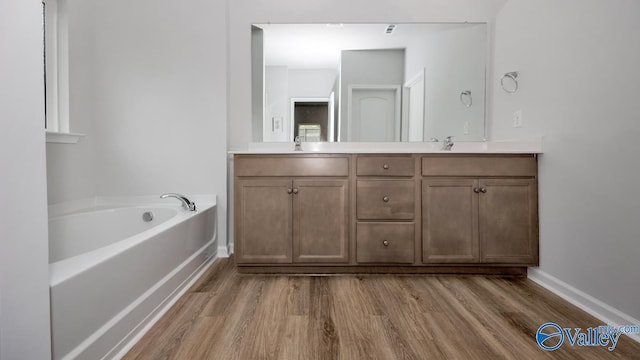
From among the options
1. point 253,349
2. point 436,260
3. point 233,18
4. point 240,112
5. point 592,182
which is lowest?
point 253,349

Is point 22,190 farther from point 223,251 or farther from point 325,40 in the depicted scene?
point 325,40

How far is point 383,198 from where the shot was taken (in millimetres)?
2105

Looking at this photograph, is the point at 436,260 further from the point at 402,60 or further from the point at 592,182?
the point at 402,60

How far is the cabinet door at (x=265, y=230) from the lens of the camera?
2111mm

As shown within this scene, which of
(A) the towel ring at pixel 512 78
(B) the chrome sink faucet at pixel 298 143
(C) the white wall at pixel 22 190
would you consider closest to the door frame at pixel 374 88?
(B) the chrome sink faucet at pixel 298 143

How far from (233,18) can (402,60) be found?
1349 mm

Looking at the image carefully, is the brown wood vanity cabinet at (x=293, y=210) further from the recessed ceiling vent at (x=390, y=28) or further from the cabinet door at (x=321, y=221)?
the recessed ceiling vent at (x=390, y=28)

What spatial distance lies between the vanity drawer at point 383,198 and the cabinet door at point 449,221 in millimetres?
119

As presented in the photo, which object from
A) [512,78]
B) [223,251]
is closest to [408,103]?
[512,78]

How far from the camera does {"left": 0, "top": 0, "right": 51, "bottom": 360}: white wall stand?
839 mm

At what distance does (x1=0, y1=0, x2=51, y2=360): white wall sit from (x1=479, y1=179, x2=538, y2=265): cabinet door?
213cm

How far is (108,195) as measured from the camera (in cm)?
255

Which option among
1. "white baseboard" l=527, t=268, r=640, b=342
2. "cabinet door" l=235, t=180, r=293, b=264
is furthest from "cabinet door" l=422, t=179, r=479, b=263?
"cabinet door" l=235, t=180, r=293, b=264

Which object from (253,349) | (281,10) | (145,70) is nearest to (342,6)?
(281,10)
